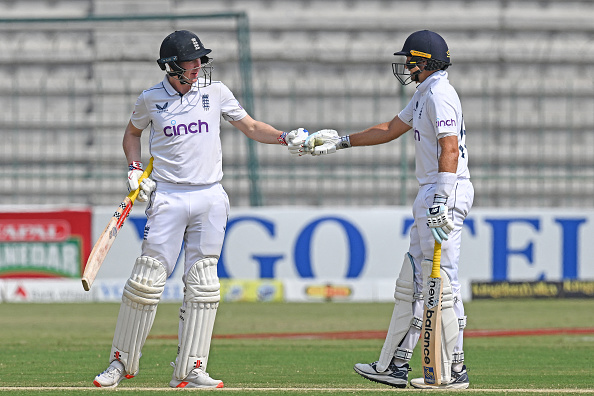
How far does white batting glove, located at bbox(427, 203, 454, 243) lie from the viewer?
5.73 meters

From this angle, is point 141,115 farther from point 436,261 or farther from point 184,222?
point 436,261

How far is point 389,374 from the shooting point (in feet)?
20.0

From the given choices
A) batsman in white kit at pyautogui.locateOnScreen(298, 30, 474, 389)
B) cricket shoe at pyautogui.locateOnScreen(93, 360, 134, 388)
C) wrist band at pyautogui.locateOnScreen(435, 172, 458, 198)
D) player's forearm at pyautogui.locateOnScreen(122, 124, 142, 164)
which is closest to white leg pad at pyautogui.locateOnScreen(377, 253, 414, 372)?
batsman in white kit at pyautogui.locateOnScreen(298, 30, 474, 389)

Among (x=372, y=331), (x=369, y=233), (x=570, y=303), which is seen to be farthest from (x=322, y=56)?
(x=372, y=331)

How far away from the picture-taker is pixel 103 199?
52.0 ft

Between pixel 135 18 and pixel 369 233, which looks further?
pixel 135 18

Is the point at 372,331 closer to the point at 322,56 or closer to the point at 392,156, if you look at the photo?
the point at 392,156

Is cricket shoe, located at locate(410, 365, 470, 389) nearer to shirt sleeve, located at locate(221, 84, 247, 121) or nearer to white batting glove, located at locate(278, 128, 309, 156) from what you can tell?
white batting glove, located at locate(278, 128, 309, 156)

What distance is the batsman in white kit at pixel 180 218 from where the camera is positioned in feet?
19.3

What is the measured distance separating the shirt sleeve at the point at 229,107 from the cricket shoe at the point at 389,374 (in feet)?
5.12

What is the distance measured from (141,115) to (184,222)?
646mm

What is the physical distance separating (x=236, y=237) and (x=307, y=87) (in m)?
3.93

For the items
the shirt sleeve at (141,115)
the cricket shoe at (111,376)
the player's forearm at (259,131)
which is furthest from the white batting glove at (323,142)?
the cricket shoe at (111,376)

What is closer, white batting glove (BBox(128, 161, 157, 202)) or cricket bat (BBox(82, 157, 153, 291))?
cricket bat (BBox(82, 157, 153, 291))
